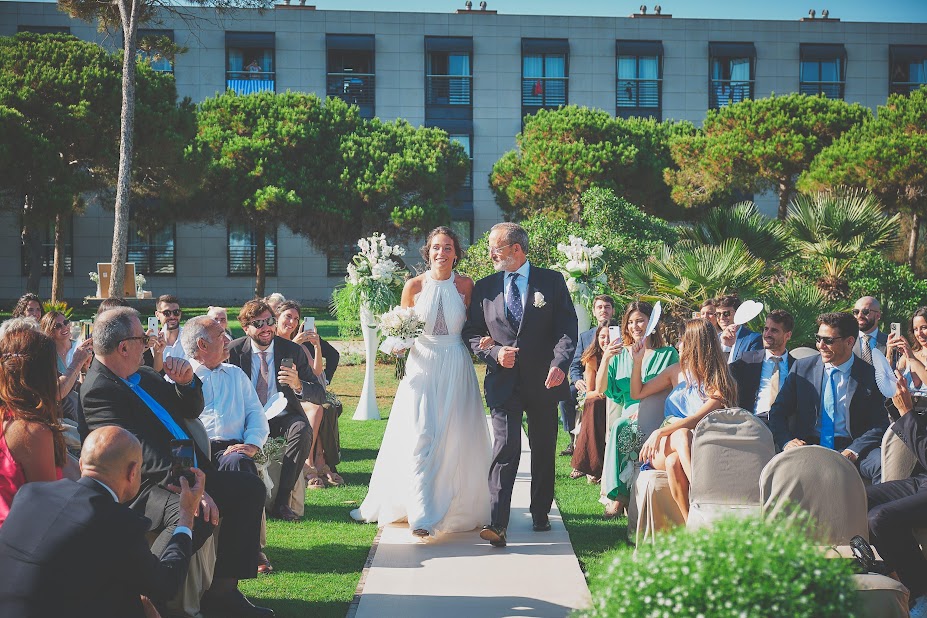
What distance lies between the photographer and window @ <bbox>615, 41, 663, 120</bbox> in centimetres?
4416

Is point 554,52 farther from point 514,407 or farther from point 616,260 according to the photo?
point 514,407

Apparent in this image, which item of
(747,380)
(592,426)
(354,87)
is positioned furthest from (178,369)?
(354,87)

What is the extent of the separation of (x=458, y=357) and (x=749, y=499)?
2522 mm

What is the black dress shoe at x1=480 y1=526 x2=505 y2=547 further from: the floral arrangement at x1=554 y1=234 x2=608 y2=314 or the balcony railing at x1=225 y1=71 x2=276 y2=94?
the balcony railing at x1=225 y1=71 x2=276 y2=94

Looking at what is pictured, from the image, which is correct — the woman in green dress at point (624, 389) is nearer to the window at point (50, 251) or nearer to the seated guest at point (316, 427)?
the seated guest at point (316, 427)

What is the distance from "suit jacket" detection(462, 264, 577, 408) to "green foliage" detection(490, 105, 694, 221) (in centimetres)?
2827

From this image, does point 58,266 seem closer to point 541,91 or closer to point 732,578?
point 541,91

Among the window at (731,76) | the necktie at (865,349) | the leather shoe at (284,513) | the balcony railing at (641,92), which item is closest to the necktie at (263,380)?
the leather shoe at (284,513)

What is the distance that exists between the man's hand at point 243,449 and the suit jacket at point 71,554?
2671mm

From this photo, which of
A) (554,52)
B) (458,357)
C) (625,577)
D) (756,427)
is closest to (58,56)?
(554,52)

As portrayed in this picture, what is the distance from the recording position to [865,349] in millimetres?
9016

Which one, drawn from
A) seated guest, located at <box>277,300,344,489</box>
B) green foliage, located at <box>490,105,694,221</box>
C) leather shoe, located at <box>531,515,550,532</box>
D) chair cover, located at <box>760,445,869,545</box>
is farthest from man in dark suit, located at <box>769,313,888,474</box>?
green foliage, located at <box>490,105,694,221</box>

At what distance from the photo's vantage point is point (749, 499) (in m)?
5.55

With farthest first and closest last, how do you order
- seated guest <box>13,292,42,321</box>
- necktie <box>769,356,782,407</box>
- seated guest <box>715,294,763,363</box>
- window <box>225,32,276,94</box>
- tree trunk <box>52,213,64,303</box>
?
window <box>225,32,276,94</box> → tree trunk <box>52,213,64,303</box> → seated guest <box>13,292,42,321</box> → seated guest <box>715,294,763,363</box> → necktie <box>769,356,782,407</box>
